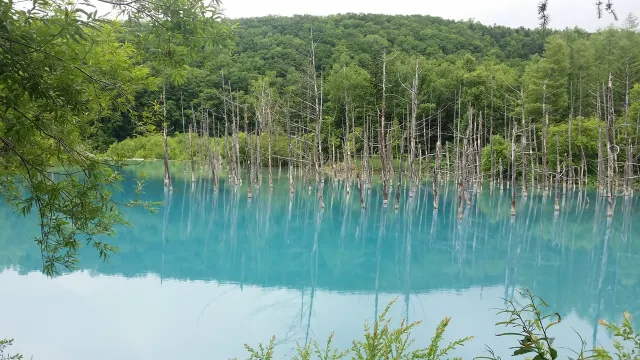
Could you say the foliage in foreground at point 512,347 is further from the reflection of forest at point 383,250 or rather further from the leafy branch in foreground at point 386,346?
the reflection of forest at point 383,250

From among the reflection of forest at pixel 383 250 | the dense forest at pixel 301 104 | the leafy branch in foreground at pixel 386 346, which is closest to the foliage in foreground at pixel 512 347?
the leafy branch in foreground at pixel 386 346

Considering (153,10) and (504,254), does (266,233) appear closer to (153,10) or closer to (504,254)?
(504,254)

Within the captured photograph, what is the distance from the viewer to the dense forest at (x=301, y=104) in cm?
276

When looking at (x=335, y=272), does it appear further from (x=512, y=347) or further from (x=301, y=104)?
(x=301, y=104)

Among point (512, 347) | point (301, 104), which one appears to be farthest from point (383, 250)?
point (301, 104)

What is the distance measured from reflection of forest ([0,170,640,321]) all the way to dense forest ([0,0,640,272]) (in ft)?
5.30

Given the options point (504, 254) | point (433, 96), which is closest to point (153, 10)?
point (504, 254)

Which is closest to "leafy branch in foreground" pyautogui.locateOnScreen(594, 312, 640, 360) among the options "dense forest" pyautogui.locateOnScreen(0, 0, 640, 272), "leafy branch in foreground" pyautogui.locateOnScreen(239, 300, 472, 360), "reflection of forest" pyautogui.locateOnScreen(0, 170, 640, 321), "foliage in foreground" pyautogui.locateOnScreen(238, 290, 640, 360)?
"foliage in foreground" pyautogui.locateOnScreen(238, 290, 640, 360)

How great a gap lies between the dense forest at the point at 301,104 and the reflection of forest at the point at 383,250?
162cm

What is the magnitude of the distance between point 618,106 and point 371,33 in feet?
111

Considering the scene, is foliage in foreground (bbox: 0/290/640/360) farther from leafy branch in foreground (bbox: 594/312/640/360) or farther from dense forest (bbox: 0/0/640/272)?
dense forest (bbox: 0/0/640/272)

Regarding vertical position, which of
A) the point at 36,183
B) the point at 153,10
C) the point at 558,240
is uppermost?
the point at 153,10

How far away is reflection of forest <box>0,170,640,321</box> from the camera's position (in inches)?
403

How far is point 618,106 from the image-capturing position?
3216cm
